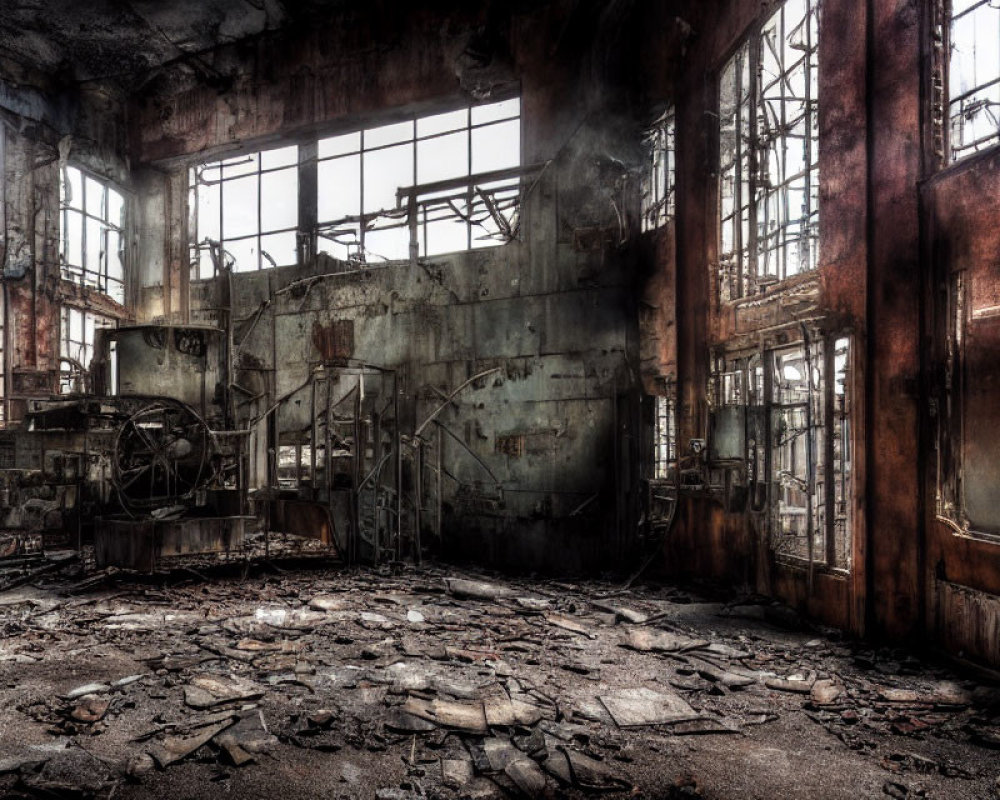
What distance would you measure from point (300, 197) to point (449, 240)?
4.69 m

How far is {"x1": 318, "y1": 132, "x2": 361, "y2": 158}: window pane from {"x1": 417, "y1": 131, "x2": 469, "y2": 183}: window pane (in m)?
1.66

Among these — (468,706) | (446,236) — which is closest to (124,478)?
(468,706)

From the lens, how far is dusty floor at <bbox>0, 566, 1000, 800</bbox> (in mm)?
4148

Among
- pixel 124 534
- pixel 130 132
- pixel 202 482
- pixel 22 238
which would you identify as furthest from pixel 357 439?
pixel 130 132

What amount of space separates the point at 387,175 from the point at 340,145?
158cm

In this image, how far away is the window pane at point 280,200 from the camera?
15.9 meters

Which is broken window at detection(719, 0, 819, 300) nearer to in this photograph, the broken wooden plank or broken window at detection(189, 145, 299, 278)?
the broken wooden plank

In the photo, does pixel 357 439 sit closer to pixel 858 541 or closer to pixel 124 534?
pixel 124 534

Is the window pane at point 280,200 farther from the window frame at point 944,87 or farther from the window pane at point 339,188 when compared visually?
the window frame at point 944,87

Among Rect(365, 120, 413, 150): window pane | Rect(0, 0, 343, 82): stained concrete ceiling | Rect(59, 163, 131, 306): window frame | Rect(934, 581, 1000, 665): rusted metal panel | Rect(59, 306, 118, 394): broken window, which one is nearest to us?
Rect(934, 581, 1000, 665): rusted metal panel

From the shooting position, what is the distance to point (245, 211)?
53.9 feet

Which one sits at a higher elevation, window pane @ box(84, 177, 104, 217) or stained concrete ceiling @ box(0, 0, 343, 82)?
stained concrete ceiling @ box(0, 0, 343, 82)

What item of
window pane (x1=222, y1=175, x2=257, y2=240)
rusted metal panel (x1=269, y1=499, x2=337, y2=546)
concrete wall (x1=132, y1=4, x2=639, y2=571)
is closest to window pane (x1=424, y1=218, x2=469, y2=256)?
concrete wall (x1=132, y1=4, x2=639, y2=571)

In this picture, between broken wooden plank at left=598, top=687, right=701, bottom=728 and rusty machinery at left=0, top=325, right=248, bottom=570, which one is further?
rusty machinery at left=0, top=325, right=248, bottom=570
